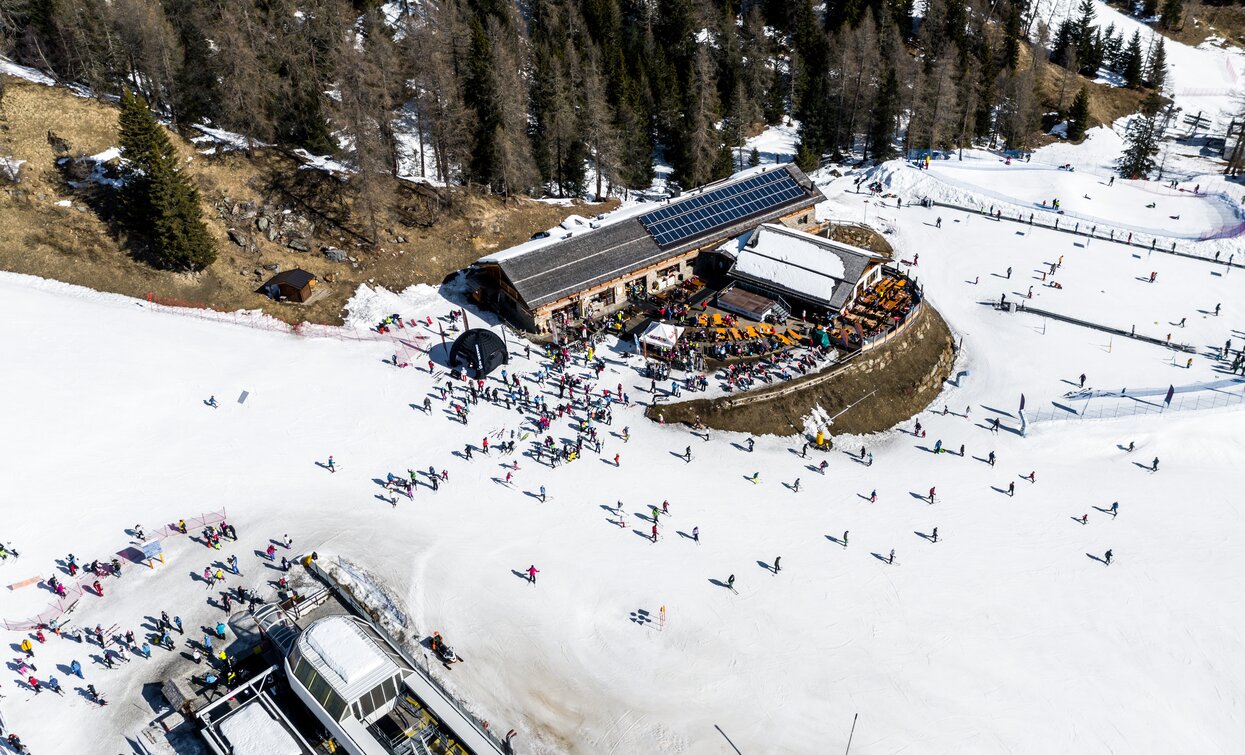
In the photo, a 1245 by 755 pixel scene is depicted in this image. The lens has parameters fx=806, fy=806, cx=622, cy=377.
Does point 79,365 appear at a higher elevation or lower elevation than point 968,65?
lower

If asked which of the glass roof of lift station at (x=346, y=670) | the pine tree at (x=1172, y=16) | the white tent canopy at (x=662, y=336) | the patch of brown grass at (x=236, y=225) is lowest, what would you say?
the glass roof of lift station at (x=346, y=670)

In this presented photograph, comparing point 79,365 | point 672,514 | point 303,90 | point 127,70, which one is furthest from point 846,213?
point 127,70

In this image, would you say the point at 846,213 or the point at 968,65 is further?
the point at 968,65

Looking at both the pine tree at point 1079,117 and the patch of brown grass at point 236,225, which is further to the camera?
the pine tree at point 1079,117

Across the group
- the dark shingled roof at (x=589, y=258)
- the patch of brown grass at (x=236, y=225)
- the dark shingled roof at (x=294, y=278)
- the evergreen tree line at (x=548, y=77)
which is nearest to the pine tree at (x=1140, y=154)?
the evergreen tree line at (x=548, y=77)

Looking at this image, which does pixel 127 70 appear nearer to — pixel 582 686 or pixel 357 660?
pixel 357 660

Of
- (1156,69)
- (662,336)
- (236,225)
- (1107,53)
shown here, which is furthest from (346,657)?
(1107,53)

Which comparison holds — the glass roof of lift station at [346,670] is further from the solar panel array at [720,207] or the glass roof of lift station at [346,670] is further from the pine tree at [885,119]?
the pine tree at [885,119]
